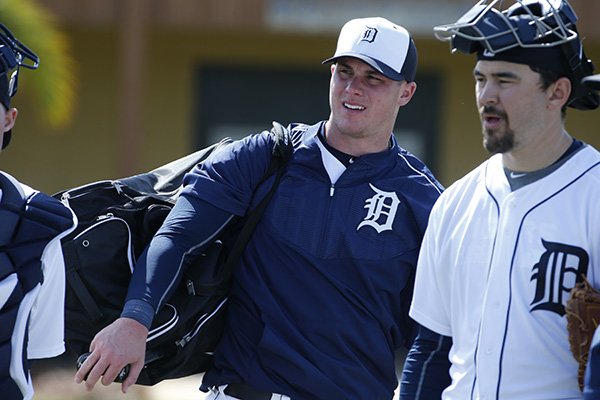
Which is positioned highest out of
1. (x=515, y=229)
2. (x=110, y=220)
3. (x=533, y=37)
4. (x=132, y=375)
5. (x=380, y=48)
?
(x=533, y=37)

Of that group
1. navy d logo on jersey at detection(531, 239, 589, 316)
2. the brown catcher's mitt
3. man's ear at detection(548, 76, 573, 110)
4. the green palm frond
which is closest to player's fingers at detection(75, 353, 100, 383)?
navy d logo on jersey at detection(531, 239, 589, 316)

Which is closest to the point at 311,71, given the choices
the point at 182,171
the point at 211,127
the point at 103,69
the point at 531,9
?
the point at 211,127

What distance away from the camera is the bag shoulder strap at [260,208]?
12.6 feet

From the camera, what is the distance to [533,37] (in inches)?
119

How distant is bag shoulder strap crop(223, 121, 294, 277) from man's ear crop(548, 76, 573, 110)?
1139 millimetres

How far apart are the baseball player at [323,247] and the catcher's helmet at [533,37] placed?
82 centimetres

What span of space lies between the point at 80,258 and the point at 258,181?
2.19 ft

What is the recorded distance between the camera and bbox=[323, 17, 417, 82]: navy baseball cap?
392 cm

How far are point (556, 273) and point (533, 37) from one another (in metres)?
0.65

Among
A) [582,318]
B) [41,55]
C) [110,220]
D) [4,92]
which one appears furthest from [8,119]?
[41,55]

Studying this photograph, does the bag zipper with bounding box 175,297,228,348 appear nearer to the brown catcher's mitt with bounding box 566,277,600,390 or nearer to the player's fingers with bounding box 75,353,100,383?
the player's fingers with bounding box 75,353,100,383

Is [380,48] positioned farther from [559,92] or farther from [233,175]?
[559,92]

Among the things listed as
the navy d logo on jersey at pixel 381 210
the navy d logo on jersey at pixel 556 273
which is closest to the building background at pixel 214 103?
the navy d logo on jersey at pixel 381 210

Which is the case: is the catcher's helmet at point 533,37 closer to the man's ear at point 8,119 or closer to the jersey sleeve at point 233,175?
the jersey sleeve at point 233,175
